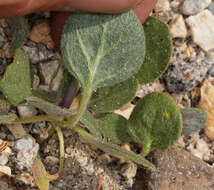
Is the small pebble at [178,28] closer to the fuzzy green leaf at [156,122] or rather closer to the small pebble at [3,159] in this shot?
the fuzzy green leaf at [156,122]

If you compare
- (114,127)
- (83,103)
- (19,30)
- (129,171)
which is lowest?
(129,171)

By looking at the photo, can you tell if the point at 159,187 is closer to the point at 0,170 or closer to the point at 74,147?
the point at 74,147

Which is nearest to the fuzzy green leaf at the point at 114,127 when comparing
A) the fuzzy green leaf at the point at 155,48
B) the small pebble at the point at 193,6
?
the fuzzy green leaf at the point at 155,48

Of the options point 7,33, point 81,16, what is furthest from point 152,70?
point 7,33

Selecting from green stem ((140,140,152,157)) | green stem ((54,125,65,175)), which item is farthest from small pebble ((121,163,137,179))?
green stem ((54,125,65,175))

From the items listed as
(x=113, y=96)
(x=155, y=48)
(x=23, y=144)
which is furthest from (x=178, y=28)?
(x=23, y=144)

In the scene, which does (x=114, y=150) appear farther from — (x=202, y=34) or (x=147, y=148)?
(x=202, y=34)

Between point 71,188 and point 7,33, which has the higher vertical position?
point 7,33
